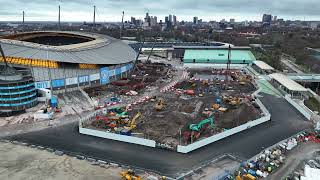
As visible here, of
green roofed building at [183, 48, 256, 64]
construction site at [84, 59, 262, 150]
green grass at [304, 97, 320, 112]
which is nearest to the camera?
construction site at [84, 59, 262, 150]

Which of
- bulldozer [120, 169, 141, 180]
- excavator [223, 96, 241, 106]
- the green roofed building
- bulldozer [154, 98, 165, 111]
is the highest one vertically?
the green roofed building

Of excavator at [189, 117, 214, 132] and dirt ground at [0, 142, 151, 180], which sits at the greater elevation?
excavator at [189, 117, 214, 132]

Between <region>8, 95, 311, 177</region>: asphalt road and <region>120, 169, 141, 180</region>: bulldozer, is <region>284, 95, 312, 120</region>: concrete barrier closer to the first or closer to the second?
<region>8, 95, 311, 177</region>: asphalt road

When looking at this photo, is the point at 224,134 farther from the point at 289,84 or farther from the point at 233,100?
the point at 289,84

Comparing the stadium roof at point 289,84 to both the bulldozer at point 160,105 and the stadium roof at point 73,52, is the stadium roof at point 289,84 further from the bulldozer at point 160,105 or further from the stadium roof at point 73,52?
the stadium roof at point 73,52

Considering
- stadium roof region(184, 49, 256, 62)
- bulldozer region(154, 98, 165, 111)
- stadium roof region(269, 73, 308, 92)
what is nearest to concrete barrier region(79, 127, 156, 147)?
bulldozer region(154, 98, 165, 111)

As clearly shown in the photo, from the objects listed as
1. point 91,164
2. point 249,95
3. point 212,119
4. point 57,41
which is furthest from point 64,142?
point 57,41

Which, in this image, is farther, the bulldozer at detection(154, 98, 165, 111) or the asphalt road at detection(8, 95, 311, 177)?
the bulldozer at detection(154, 98, 165, 111)
